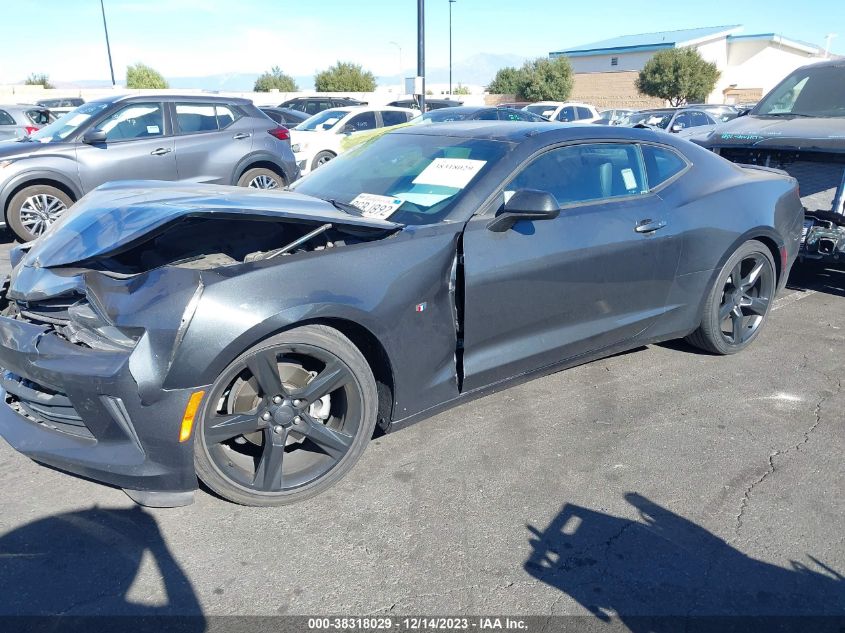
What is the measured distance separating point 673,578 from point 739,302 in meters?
2.67

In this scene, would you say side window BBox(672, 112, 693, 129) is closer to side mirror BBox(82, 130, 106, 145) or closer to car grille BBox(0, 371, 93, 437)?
side mirror BBox(82, 130, 106, 145)

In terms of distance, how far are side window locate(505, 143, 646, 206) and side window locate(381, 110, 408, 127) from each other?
37.5 ft

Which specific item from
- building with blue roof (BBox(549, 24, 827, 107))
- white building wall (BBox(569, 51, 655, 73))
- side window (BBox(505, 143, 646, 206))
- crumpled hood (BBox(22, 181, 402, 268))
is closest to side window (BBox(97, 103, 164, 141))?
crumpled hood (BBox(22, 181, 402, 268))

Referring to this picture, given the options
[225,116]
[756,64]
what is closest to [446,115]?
[225,116]

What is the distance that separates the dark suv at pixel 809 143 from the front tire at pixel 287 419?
4.36 meters

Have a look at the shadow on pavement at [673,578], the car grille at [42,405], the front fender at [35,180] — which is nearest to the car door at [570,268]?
the shadow on pavement at [673,578]

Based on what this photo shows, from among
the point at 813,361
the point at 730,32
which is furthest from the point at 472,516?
the point at 730,32

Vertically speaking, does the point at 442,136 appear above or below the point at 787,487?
above

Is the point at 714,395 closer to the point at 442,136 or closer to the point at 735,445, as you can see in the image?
the point at 735,445

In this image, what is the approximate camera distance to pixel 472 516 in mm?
2918

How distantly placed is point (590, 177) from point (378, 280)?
1.55 metres

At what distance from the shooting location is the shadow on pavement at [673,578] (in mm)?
2387

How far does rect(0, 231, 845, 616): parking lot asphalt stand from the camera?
2.45 m

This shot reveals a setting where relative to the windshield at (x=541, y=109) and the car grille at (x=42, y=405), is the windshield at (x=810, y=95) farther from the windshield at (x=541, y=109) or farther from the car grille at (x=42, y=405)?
the windshield at (x=541, y=109)
